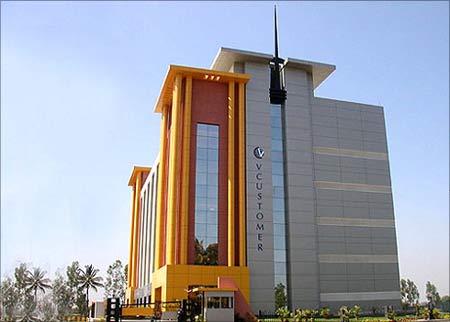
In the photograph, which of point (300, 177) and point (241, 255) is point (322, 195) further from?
point (241, 255)

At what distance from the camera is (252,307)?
44.3m

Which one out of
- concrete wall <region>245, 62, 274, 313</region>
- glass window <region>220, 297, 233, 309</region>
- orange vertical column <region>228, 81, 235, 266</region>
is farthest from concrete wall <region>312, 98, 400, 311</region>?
glass window <region>220, 297, 233, 309</region>

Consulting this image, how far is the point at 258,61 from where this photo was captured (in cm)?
5272

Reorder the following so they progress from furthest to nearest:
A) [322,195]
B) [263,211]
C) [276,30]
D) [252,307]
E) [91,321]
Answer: [276,30] → [322,195] → [263,211] → [252,307] → [91,321]

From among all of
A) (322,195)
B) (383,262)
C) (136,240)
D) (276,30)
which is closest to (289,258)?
(322,195)

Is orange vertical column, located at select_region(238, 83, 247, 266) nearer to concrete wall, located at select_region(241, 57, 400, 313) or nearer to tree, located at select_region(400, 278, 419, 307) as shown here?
concrete wall, located at select_region(241, 57, 400, 313)

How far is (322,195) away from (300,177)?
3225 millimetres

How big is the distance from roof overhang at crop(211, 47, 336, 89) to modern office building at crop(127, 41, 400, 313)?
0.12 m

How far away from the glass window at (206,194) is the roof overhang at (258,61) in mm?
8182

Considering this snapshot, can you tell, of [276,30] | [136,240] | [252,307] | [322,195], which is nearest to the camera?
[252,307]

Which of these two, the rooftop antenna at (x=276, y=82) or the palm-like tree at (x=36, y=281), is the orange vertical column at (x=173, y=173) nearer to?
the rooftop antenna at (x=276, y=82)

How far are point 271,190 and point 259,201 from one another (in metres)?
1.81

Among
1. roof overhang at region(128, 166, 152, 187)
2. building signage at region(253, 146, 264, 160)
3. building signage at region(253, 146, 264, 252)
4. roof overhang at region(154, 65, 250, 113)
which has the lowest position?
building signage at region(253, 146, 264, 252)

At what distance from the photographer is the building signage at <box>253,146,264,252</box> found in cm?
4666
